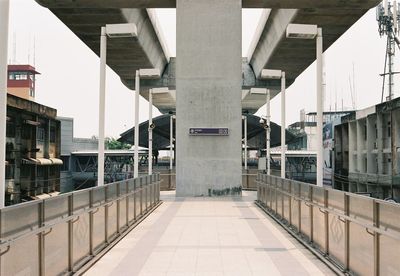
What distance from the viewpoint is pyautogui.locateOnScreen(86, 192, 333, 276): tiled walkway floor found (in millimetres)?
7535

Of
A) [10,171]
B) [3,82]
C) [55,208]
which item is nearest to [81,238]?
[55,208]

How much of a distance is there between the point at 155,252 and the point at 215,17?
15597mm

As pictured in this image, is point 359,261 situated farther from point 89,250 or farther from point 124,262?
point 89,250

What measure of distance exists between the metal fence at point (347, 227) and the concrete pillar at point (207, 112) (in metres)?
9.82

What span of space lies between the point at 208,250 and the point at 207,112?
13080 mm

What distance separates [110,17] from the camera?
105ft

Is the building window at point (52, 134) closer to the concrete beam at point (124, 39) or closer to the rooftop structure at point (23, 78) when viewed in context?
the concrete beam at point (124, 39)

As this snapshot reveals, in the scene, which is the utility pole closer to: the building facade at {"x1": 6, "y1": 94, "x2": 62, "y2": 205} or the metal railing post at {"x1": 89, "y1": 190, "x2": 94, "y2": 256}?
the building facade at {"x1": 6, "y1": 94, "x2": 62, "y2": 205}

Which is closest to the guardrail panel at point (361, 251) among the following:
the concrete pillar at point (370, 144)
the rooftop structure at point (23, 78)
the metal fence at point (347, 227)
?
the metal fence at point (347, 227)

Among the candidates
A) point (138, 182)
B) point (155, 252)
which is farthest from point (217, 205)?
point (155, 252)

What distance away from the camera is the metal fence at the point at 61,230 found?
4828mm

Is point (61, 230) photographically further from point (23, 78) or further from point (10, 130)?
point (23, 78)

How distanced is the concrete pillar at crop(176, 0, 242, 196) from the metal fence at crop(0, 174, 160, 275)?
33.9 feet

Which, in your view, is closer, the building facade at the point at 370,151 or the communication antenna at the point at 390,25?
the building facade at the point at 370,151
